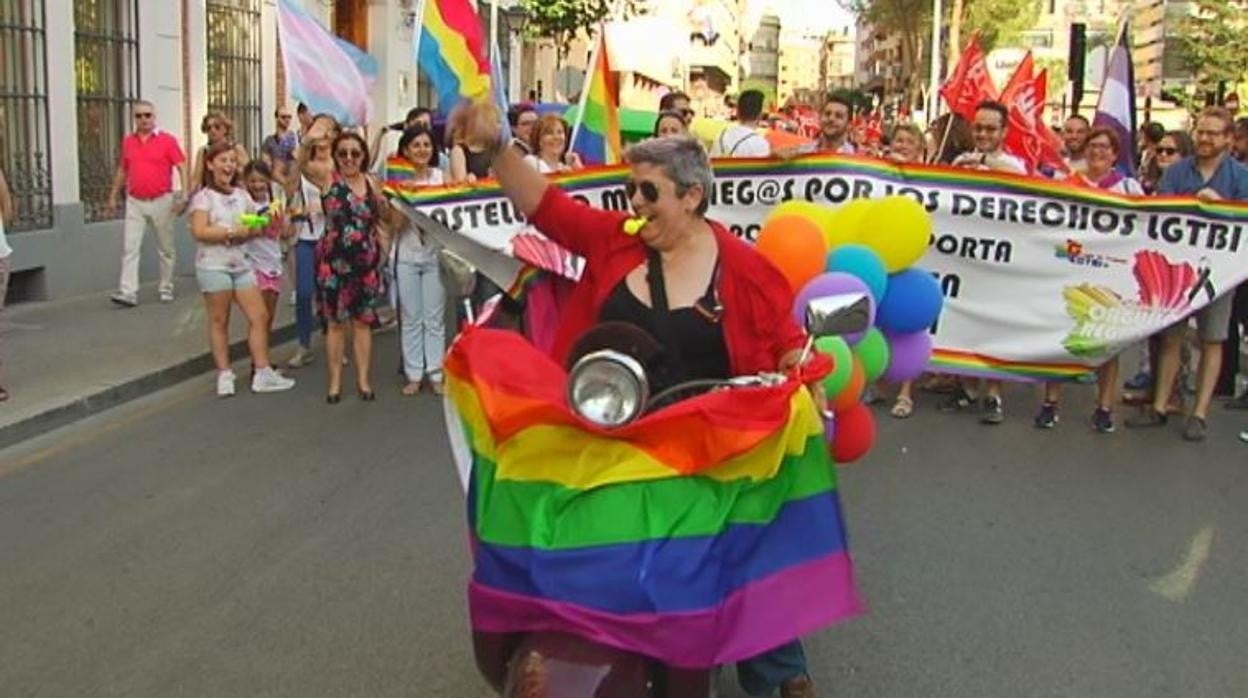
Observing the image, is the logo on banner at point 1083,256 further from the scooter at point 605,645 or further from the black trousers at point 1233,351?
the scooter at point 605,645

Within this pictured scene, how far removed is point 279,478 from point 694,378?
3969mm

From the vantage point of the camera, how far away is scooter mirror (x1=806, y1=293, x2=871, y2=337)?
345 cm

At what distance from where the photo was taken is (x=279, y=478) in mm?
7117

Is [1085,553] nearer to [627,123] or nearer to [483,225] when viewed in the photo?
[483,225]

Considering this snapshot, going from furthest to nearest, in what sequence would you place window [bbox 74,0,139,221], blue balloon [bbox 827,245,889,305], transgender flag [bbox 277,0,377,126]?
window [bbox 74,0,139,221] → transgender flag [bbox 277,0,377,126] → blue balloon [bbox 827,245,889,305]

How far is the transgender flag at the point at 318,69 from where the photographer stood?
10477 mm

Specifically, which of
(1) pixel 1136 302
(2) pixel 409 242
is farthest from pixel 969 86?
(2) pixel 409 242

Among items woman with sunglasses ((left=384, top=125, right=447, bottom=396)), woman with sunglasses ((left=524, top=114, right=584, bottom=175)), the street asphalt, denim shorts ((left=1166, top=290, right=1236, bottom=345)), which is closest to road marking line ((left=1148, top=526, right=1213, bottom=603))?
the street asphalt

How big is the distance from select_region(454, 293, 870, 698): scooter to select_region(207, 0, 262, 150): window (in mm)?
13687

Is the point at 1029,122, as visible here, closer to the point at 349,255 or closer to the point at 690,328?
the point at 349,255

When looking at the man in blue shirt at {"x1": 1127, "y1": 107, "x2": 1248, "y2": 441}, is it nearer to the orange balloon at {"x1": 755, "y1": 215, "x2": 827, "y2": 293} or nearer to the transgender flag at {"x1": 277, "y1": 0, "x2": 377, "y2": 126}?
the orange balloon at {"x1": 755, "y1": 215, "x2": 827, "y2": 293}

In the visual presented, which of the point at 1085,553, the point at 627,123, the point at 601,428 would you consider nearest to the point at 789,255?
the point at 601,428

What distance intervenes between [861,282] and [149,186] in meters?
9.69

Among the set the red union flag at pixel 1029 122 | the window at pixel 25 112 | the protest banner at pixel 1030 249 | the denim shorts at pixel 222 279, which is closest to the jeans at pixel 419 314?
the denim shorts at pixel 222 279
